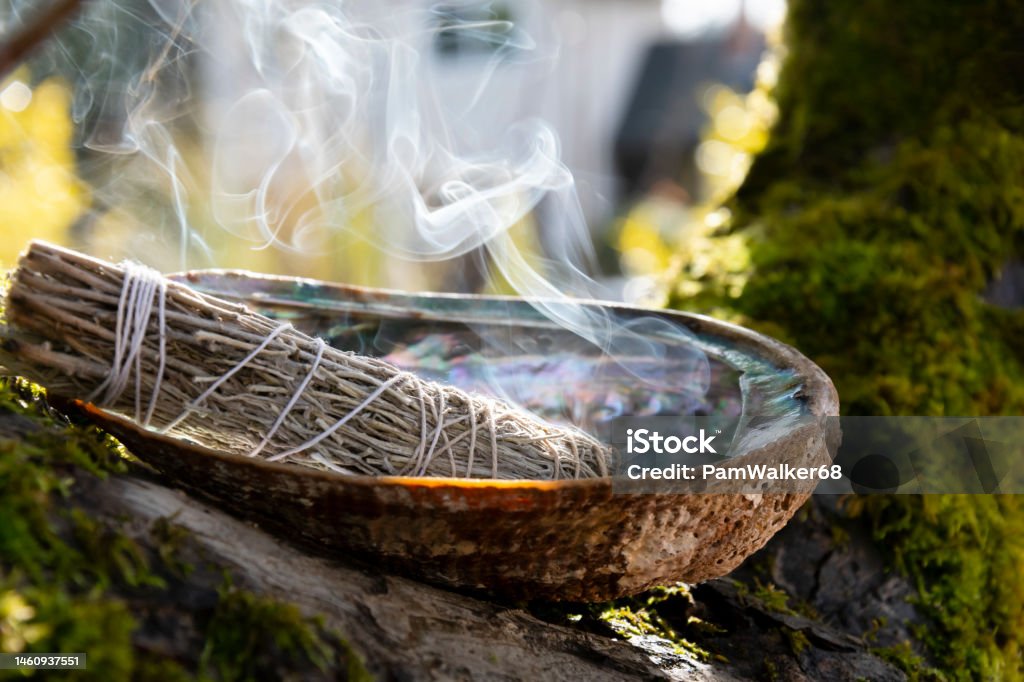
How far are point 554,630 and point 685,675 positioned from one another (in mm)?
287

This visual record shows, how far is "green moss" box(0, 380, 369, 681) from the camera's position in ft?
3.57

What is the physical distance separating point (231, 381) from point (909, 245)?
7.55ft

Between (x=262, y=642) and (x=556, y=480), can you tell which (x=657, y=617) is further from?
(x=262, y=642)

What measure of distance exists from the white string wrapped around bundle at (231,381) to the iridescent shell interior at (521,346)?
63cm

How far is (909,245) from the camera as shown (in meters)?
2.77

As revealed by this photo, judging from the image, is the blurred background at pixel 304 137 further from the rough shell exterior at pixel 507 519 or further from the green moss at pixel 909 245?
the rough shell exterior at pixel 507 519

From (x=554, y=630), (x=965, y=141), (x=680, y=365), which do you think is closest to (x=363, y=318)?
(x=680, y=365)

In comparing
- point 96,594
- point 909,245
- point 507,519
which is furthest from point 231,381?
point 909,245

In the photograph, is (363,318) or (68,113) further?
(68,113)

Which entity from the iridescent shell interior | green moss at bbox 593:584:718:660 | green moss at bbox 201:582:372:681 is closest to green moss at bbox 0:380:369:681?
green moss at bbox 201:582:372:681

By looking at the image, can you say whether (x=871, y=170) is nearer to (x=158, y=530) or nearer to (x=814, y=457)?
(x=814, y=457)

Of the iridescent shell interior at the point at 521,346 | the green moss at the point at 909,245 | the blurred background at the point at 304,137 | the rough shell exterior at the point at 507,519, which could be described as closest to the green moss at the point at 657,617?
the rough shell exterior at the point at 507,519

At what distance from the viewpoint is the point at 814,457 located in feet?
5.19

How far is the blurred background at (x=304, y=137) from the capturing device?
3.14 m
